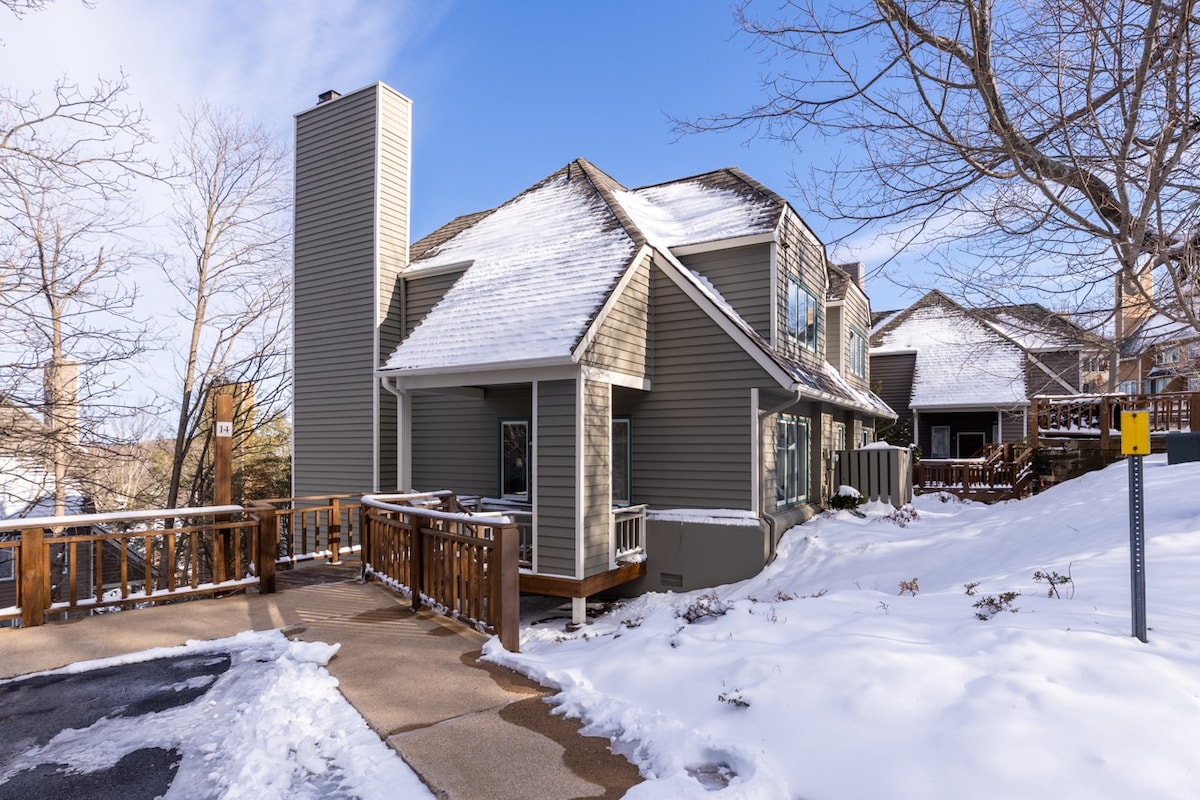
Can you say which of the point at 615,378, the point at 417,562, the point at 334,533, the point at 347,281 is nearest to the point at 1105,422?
the point at 615,378

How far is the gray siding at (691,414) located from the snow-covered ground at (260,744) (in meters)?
6.62

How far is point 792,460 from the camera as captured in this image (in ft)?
37.5

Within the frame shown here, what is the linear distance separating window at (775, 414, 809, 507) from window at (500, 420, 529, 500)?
433cm

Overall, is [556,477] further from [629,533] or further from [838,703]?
[838,703]

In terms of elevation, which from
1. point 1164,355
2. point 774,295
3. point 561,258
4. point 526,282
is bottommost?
point 1164,355

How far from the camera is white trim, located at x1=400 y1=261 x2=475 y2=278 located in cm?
1180

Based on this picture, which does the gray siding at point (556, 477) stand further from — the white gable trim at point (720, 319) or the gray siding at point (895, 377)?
the gray siding at point (895, 377)

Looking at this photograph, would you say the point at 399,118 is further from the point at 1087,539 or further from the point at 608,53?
the point at 1087,539

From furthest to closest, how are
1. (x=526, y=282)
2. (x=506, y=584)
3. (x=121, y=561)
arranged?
1. (x=526, y=282)
2. (x=121, y=561)
3. (x=506, y=584)

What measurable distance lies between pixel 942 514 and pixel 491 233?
36.8ft

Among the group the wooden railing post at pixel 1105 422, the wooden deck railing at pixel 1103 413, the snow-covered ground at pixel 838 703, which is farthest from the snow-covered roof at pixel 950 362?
the snow-covered ground at pixel 838 703

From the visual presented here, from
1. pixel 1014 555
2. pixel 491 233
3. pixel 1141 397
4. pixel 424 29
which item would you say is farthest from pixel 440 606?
pixel 1141 397

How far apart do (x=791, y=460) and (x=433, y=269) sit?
299 inches

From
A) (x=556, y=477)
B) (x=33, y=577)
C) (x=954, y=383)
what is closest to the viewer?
(x=33, y=577)
